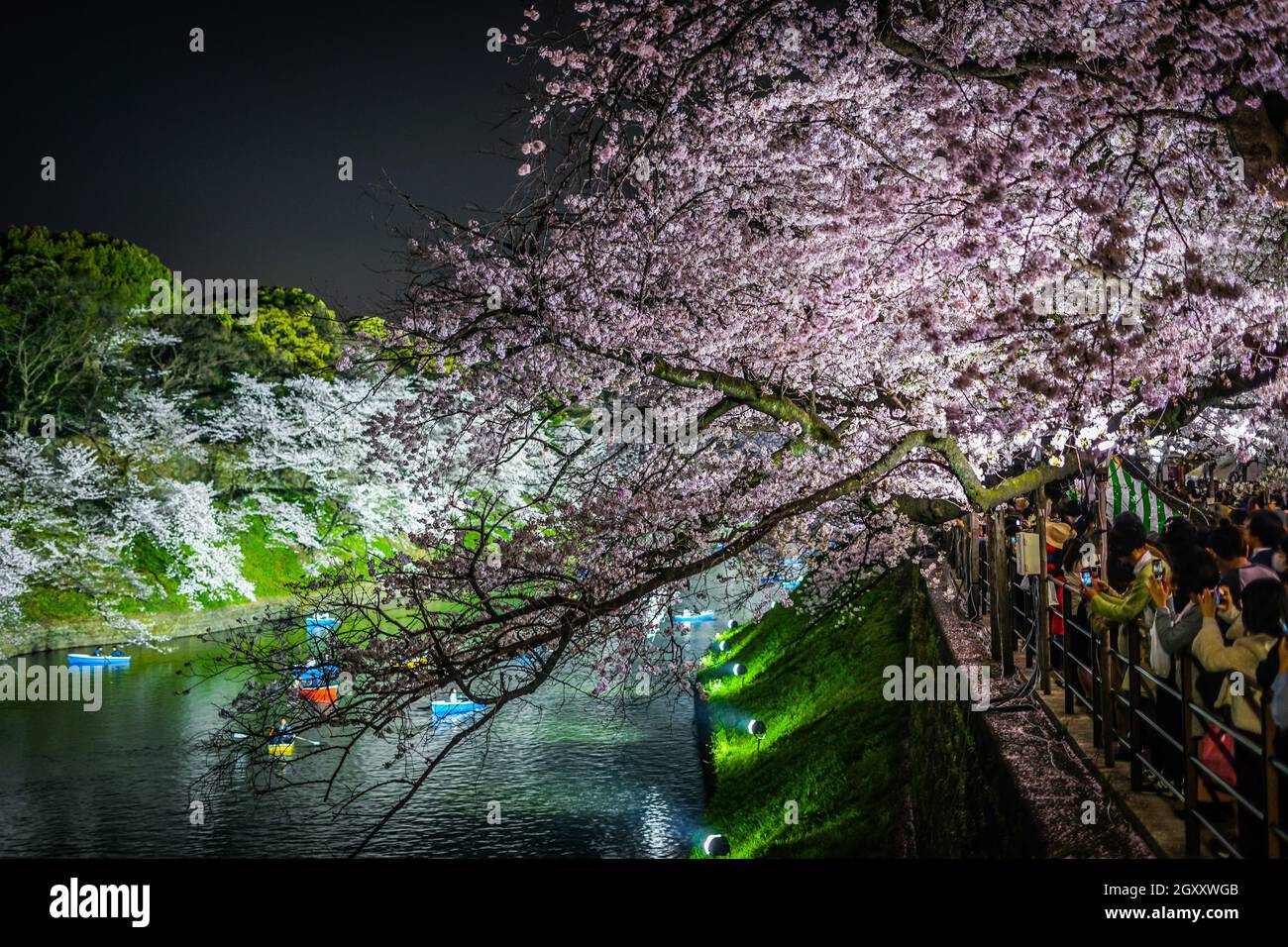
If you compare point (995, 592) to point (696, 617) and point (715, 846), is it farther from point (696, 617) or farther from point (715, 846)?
point (696, 617)

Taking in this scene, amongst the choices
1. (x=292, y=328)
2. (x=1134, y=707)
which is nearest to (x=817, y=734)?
(x=1134, y=707)

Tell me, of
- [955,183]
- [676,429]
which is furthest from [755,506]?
[955,183]

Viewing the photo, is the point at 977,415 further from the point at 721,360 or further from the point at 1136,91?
the point at 1136,91

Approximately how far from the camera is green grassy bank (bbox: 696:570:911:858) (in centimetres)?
943

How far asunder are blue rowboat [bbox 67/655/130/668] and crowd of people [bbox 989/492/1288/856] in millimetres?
20368

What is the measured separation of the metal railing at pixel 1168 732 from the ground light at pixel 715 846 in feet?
13.0

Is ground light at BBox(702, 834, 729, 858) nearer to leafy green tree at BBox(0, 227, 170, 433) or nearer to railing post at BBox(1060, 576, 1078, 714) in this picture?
railing post at BBox(1060, 576, 1078, 714)

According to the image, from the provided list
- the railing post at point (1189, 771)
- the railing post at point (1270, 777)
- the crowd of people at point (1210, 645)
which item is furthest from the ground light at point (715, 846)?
the railing post at point (1270, 777)

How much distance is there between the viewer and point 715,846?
10.0 metres

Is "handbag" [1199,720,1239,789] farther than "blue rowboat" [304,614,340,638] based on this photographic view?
No

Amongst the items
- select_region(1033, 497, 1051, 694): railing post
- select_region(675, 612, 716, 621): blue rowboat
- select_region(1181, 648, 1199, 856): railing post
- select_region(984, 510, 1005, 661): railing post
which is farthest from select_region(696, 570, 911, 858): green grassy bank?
select_region(675, 612, 716, 621): blue rowboat

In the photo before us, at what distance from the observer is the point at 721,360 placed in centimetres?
707

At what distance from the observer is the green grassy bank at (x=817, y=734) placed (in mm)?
9430

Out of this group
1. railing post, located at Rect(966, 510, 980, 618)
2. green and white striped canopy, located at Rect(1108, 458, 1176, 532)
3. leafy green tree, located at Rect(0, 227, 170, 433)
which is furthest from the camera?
leafy green tree, located at Rect(0, 227, 170, 433)
